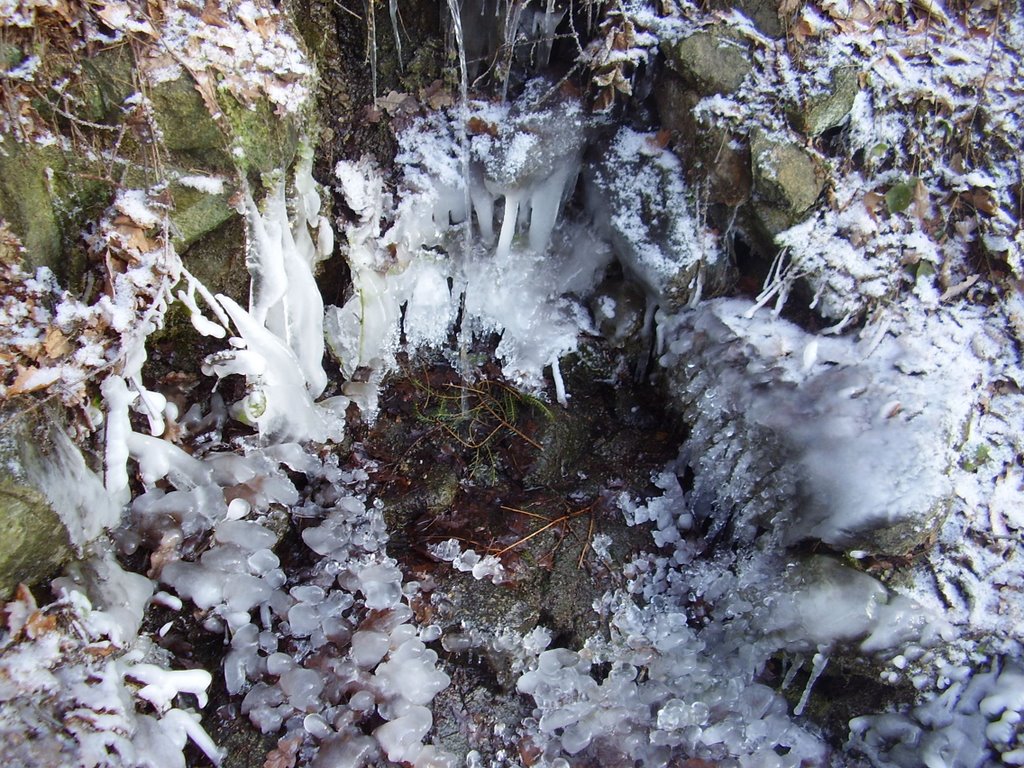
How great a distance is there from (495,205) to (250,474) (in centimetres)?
218

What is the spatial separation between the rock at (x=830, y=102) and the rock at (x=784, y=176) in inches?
5.1

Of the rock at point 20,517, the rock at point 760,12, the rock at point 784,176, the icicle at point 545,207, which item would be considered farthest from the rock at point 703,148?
the rock at point 20,517

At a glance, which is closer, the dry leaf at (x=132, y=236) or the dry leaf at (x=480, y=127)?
the dry leaf at (x=132, y=236)

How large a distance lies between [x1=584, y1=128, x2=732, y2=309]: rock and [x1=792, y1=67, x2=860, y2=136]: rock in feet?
2.25

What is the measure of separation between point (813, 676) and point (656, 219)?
8.64 ft

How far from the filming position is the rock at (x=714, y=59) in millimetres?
3602

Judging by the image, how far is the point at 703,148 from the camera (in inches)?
148

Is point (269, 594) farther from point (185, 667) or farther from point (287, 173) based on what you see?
point (287, 173)

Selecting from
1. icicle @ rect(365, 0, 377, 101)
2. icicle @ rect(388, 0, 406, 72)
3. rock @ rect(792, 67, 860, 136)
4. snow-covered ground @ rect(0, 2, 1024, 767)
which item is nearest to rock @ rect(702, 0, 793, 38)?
snow-covered ground @ rect(0, 2, 1024, 767)

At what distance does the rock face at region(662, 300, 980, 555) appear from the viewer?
3271 millimetres

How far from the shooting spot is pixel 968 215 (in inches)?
151

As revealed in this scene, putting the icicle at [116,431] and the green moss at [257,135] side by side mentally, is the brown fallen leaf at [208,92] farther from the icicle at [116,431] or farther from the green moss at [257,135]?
the icicle at [116,431]

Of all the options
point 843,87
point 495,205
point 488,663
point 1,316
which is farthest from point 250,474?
point 843,87

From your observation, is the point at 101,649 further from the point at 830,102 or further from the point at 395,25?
the point at 830,102
